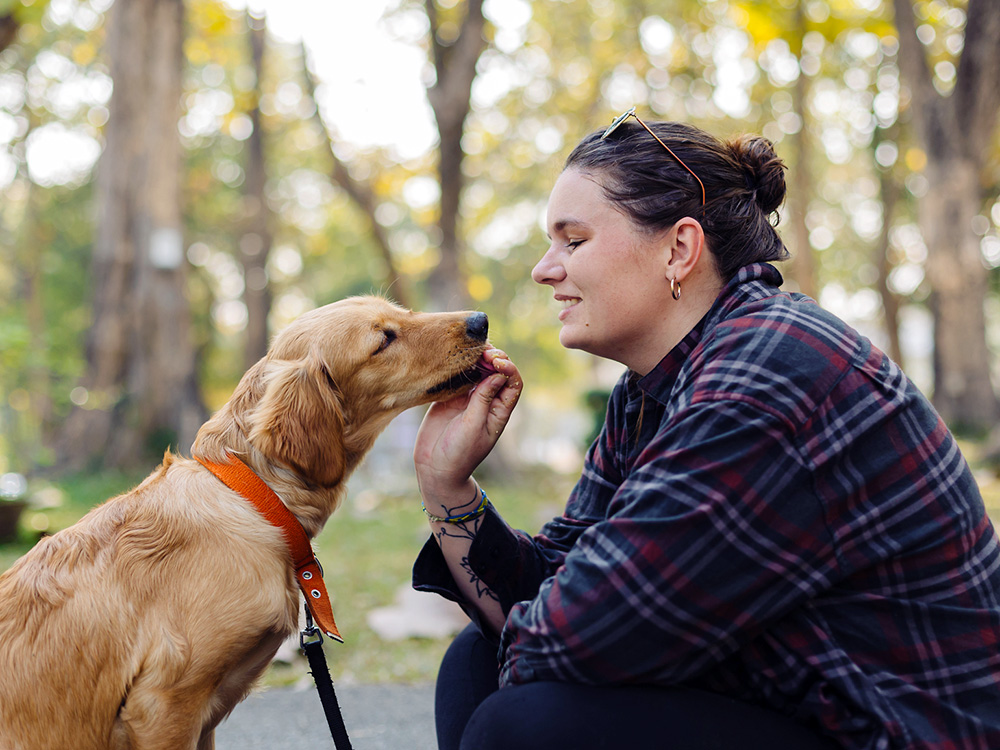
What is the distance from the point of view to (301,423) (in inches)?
98.3

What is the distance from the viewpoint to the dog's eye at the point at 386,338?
2.82 metres

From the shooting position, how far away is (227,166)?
24.3 m

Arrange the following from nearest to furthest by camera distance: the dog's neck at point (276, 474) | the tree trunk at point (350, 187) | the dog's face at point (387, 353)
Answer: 1. the dog's neck at point (276, 474)
2. the dog's face at point (387, 353)
3. the tree trunk at point (350, 187)

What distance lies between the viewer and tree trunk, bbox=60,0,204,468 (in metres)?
11.8

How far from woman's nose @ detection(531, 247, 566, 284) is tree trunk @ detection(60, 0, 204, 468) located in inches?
421

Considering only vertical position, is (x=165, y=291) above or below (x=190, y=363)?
above

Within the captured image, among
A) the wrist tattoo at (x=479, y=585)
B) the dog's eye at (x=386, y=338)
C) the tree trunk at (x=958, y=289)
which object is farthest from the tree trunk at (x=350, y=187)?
the wrist tattoo at (x=479, y=585)

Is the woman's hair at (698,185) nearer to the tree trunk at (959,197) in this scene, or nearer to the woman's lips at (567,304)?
the woman's lips at (567,304)

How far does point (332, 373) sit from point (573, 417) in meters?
68.9

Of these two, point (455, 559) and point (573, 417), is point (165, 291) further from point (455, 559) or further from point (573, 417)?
point (573, 417)

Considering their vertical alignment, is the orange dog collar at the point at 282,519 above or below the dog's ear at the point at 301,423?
below

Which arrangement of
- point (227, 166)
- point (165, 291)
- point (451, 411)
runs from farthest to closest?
point (227, 166) → point (165, 291) → point (451, 411)

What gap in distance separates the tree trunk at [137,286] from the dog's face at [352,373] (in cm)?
990

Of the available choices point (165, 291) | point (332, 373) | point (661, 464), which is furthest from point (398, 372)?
point (165, 291)
